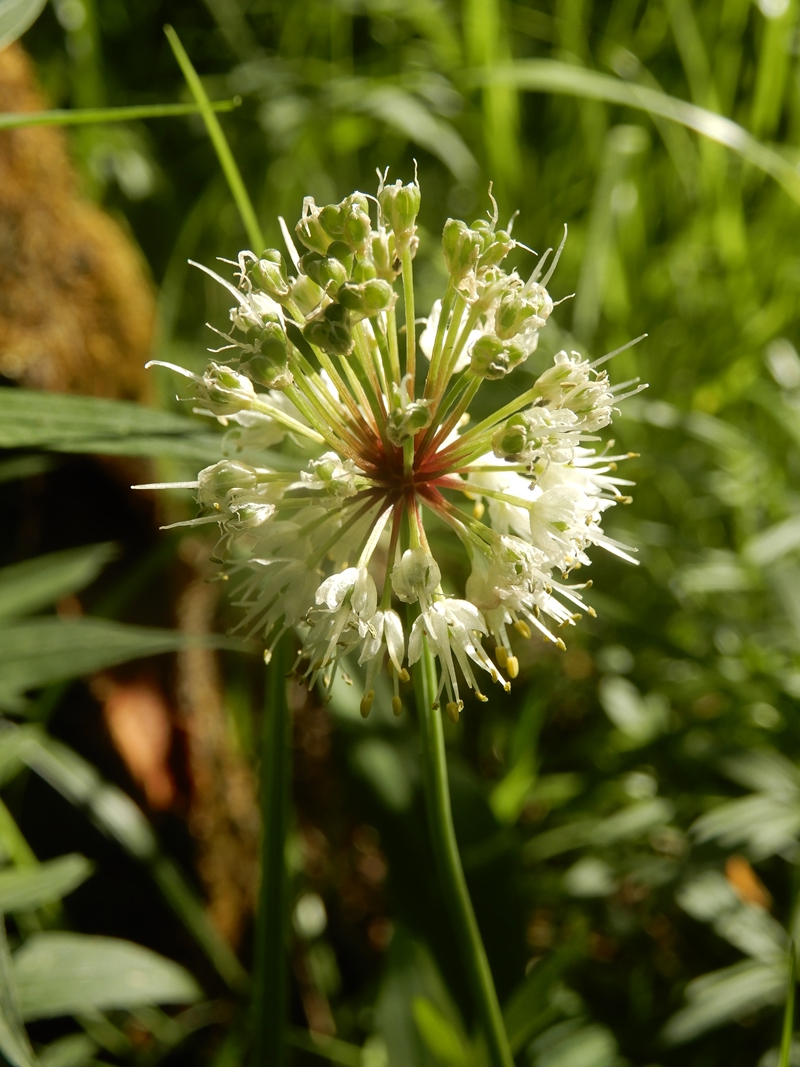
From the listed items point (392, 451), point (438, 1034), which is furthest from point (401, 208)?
point (438, 1034)

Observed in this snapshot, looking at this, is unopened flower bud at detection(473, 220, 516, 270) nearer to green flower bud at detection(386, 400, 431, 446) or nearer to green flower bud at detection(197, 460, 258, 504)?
green flower bud at detection(386, 400, 431, 446)

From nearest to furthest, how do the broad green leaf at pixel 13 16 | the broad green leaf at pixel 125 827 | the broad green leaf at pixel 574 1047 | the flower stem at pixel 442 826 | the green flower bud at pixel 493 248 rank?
the flower stem at pixel 442 826, the green flower bud at pixel 493 248, the broad green leaf at pixel 13 16, the broad green leaf at pixel 574 1047, the broad green leaf at pixel 125 827

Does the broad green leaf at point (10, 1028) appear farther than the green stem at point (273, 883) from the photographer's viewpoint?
No

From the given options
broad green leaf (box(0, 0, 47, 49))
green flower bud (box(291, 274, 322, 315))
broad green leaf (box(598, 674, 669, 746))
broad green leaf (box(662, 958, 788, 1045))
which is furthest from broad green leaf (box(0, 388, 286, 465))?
broad green leaf (box(662, 958, 788, 1045))

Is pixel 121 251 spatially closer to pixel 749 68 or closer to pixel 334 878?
pixel 334 878

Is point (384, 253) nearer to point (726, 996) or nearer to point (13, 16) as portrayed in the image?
point (13, 16)

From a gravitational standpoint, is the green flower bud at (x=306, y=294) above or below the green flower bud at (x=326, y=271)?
above

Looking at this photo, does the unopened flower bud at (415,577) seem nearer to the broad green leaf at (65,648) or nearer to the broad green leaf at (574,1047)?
the broad green leaf at (65,648)

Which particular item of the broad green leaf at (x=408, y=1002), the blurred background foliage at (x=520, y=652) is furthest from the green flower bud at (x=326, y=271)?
the broad green leaf at (x=408, y=1002)
